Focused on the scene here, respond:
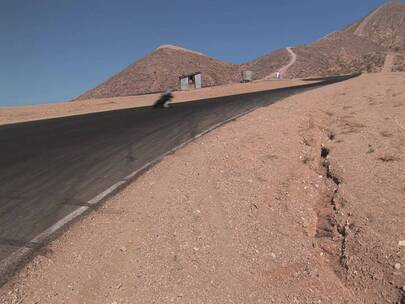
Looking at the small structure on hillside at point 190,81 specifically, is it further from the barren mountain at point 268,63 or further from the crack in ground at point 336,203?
the crack in ground at point 336,203

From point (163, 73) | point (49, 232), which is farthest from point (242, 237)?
point (163, 73)

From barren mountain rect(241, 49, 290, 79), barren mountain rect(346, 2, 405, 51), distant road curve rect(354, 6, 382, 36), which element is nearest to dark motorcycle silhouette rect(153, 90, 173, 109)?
barren mountain rect(241, 49, 290, 79)

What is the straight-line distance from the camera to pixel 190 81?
4834cm

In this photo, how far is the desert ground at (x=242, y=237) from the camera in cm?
360

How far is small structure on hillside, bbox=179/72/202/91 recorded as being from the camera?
155ft

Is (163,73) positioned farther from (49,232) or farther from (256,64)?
(49,232)

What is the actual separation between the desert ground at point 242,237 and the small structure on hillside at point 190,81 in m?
40.1

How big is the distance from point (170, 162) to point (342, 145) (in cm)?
404

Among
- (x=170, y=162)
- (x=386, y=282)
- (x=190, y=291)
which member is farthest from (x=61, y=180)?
(x=386, y=282)

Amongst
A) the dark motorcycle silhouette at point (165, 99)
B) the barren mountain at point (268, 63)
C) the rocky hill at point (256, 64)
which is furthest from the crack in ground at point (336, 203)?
the barren mountain at point (268, 63)

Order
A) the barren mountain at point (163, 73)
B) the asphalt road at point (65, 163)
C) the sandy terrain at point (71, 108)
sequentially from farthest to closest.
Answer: the barren mountain at point (163, 73)
the sandy terrain at point (71, 108)
the asphalt road at point (65, 163)

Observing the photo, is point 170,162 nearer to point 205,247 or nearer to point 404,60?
point 205,247

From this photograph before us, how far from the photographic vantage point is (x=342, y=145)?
852 cm

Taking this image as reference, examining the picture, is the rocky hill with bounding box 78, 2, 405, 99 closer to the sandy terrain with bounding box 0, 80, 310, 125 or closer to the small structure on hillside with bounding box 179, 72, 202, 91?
the small structure on hillside with bounding box 179, 72, 202, 91
